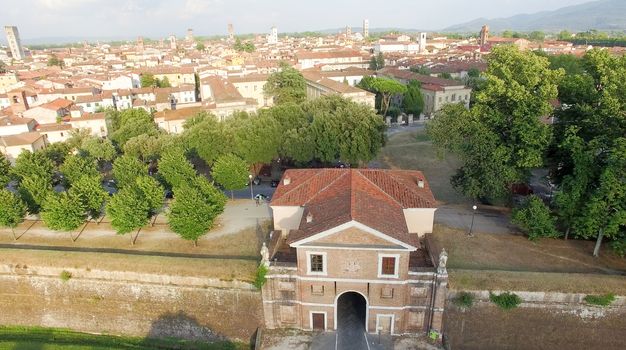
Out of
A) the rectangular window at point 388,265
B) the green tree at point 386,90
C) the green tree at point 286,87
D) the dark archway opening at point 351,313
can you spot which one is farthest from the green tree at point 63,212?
the green tree at point 386,90

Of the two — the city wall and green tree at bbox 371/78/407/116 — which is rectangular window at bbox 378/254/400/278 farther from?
green tree at bbox 371/78/407/116

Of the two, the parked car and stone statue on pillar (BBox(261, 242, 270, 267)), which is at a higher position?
stone statue on pillar (BBox(261, 242, 270, 267))

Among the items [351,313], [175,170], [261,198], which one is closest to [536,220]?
[351,313]

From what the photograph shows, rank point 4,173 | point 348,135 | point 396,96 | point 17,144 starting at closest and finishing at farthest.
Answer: point 4,173 → point 348,135 → point 17,144 → point 396,96

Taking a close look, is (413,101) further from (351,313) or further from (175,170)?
(351,313)

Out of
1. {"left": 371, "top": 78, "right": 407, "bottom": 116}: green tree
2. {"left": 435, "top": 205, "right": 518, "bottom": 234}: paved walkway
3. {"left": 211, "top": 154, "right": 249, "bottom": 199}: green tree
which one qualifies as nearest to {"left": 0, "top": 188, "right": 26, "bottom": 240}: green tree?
{"left": 211, "top": 154, "right": 249, "bottom": 199}: green tree

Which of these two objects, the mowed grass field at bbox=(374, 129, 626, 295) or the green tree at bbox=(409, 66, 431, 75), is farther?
the green tree at bbox=(409, 66, 431, 75)
